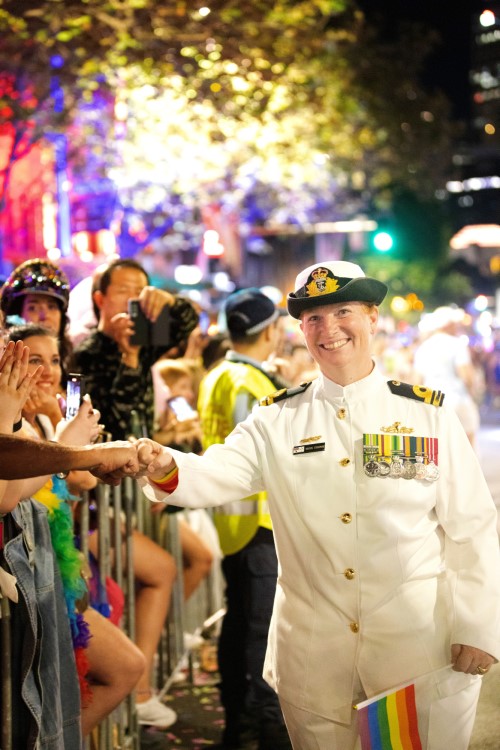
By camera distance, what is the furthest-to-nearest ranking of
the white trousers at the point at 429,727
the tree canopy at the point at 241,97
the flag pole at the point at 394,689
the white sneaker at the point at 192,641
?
the tree canopy at the point at 241,97 → the white sneaker at the point at 192,641 → the white trousers at the point at 429,727 → the flag pole at the point at 394,689

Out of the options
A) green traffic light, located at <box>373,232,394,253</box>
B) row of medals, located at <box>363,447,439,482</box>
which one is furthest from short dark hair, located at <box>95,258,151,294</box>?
green traffic light, located at <box>373,232,394,253</box>

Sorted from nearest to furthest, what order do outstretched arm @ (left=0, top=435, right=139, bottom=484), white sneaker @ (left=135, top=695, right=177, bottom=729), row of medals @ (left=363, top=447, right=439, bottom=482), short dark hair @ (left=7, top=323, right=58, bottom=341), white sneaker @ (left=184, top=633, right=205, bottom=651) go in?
outstretched arm @ (left=0, top=435, right=139, bottom=484) < row of medals @ (left=363, top=447, right=439, bottom=482) < short dark hair @ (left=7, top=323, right=58, bottom=341) < white sneaker @ (left=135, top=695, right=177, bottom=729) < white sneaker @ (left=184, top=633, right=205, bottom=651)

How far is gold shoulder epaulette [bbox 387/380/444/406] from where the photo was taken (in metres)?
3.92

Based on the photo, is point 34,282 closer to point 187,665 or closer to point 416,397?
point 416,397

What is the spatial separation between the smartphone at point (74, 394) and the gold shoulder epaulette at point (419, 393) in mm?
1190

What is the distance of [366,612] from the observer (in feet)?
12.2

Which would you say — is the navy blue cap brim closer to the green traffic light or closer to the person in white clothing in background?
the person in white clothing in background

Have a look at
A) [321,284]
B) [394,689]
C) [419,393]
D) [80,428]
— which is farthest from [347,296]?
[394,689]

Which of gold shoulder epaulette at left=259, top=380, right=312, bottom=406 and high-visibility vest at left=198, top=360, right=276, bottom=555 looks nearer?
gold shoulder epaulette at left=259, top=380, right=312, bottom=406

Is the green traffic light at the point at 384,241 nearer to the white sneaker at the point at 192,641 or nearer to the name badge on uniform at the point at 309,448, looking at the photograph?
the white sneaker at the point at 192,641

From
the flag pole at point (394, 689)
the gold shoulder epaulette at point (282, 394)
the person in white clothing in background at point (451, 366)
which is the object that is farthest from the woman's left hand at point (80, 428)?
the person in white clothing in background at point (451, 366)

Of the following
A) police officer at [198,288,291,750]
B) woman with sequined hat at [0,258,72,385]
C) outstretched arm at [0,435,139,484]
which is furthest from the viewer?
police officer at [198,288,291,750]

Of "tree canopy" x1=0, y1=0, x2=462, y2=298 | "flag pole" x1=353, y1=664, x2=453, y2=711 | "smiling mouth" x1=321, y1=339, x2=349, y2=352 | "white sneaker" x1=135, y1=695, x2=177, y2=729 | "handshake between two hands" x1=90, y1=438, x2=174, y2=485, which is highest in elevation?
"tree canopy" x1=0, y1=0, x2=462, y2=298

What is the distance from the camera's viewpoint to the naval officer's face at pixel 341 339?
3.93m
